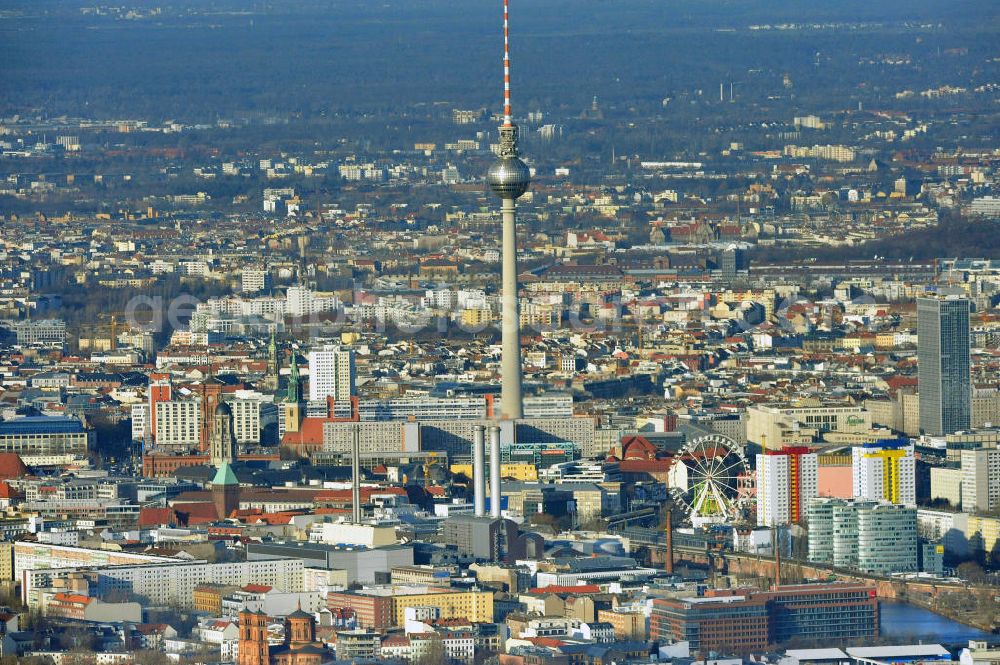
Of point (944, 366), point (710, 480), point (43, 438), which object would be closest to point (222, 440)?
point (43, 438)

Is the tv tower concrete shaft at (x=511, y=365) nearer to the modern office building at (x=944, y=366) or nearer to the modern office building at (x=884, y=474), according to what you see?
the modern office building at (x=944, y=366)

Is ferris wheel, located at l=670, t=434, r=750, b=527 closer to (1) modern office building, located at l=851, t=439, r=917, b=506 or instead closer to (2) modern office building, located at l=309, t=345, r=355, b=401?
(1) modern office building, located at l=851, t=439, r=917, b=506

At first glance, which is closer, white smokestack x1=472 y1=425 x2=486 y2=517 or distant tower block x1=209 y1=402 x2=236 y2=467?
white smokestack x1=472 y1=425 x2=486 y2=517

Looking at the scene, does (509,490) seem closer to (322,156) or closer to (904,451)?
(904,451)

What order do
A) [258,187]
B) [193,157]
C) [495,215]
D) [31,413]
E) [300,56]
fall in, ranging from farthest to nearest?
1. [300,56]
2. [193,157]
3. [258,187]
4. [495,215]
5. [31,413]

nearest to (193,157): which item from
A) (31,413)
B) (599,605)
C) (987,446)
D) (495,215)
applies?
(495,215)

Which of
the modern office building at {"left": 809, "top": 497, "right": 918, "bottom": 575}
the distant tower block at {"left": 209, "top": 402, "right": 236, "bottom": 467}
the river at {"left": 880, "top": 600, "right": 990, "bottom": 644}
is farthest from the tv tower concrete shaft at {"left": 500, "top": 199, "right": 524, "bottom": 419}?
the river at {"left": 880, "top": 600, "right": 990, "bottom": 644}
